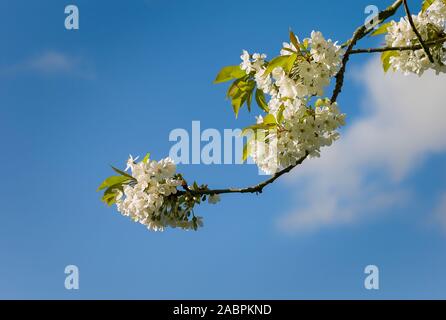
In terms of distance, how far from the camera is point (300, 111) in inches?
119

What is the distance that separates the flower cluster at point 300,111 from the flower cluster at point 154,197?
20.4 inches

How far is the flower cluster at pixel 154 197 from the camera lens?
3234 millimetres

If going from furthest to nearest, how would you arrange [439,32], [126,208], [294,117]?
[439,32] < [126,208] < [294,117]

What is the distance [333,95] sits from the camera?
316 cm

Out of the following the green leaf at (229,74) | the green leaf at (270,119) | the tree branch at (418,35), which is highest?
the tree branch at (418,35)

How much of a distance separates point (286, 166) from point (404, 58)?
120 cm

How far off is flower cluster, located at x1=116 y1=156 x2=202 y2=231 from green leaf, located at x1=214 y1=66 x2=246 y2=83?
21.9 inches

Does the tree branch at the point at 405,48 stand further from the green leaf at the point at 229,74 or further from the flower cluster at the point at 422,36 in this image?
the green leaf at the point at 229,74

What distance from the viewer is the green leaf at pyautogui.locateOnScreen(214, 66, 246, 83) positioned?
11.1ft

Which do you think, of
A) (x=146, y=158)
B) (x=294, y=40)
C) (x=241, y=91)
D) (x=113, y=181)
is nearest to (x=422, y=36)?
(x=294, y=40)

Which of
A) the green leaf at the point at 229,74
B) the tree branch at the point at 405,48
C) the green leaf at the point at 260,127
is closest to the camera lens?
the green leaf at the point at 260,127

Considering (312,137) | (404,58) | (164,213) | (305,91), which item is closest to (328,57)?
(305,91)

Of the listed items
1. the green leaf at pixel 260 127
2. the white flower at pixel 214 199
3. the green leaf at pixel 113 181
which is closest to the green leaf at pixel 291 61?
the green leaf at pixel 260 127

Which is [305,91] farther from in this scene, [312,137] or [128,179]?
[128,179]
